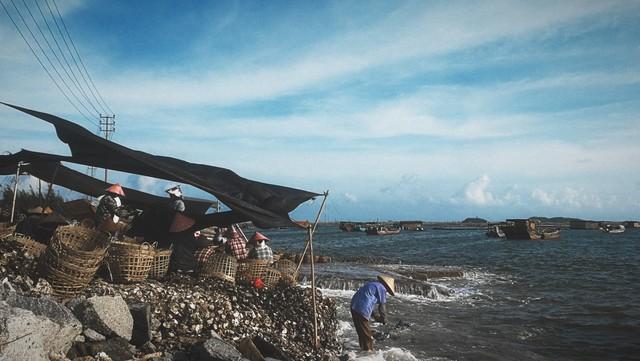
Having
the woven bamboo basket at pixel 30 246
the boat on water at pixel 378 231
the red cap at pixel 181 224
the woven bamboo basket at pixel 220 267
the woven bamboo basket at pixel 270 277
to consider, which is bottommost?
the boat on water at pixel 378 231

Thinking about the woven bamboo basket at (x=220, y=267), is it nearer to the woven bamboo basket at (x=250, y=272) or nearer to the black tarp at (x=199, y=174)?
the woven bamboo basket at (x=250, y=272)

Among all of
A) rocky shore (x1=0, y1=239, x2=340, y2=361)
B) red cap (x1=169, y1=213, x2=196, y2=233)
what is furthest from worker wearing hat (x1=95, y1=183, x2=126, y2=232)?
rocky shore (x1=0, y1=239, x2=340, y2=361)

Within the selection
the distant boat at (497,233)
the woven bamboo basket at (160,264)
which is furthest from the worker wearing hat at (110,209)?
the distant boat at (497,233)

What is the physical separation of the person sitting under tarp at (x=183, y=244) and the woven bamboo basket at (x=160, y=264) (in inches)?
26.9

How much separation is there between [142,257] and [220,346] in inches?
106

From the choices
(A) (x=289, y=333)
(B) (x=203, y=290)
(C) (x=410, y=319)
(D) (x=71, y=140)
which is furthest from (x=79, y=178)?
(C) (x=410, y=319)

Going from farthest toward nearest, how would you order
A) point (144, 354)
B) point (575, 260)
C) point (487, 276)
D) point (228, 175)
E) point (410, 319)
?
1. point (575, 260)
2. point (487, 276)
3. point (410, 319)
4. point (228, 175)
5. point (144, 354)

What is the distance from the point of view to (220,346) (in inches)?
249

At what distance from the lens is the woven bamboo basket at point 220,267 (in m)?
9.29

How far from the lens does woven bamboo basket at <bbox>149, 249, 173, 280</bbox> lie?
8.63 m

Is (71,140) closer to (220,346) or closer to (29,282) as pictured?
(29,282)

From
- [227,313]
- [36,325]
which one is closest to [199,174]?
Answer: [227,313]

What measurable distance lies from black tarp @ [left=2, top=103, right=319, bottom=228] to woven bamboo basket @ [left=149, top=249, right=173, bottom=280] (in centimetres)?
153

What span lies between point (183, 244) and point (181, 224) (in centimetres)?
45
